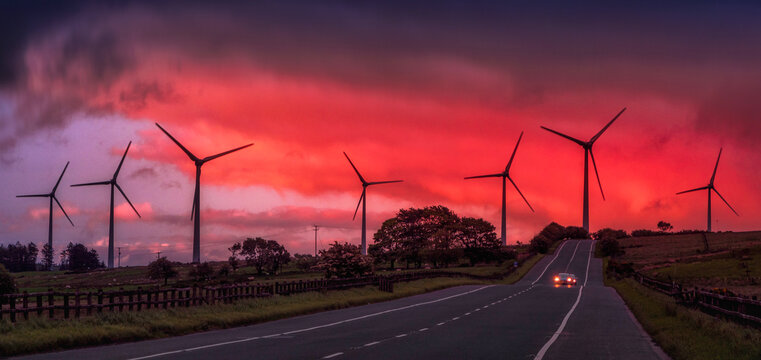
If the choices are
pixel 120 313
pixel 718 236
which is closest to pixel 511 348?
pixel 120 313

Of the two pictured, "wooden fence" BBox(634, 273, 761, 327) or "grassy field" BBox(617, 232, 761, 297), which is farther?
"grassy field" BBox(617, 232, 761, 297)

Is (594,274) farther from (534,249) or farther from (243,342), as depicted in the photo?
(243,342)

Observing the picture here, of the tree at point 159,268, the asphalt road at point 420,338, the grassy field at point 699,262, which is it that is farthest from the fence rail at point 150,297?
the tree at point 159,268

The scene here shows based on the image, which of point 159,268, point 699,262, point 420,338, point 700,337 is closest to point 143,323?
point 420,338

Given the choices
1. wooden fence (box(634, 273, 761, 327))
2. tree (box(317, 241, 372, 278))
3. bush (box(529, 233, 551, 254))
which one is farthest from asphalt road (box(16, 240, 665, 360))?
bush (box(529, 233, 551, 254))

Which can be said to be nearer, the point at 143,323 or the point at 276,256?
the point at 143,323

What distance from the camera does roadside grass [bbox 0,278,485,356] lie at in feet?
75.8

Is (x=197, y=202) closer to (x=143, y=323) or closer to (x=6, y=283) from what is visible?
(x=6, y=283)

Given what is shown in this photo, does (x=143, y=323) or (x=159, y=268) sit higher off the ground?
(x=143, y=323)

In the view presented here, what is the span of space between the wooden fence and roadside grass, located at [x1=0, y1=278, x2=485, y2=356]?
18.5m

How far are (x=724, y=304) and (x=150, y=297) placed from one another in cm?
2155

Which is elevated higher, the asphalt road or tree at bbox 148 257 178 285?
the asphalt road

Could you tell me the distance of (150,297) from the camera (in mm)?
31109

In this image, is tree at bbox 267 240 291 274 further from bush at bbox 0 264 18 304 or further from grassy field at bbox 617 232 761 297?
bush at bbox 0 264 18 304
